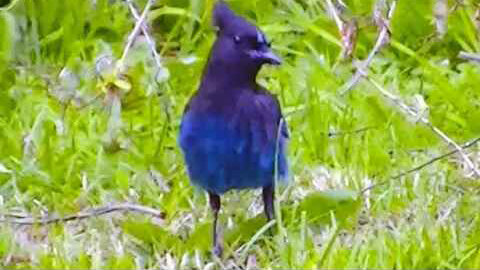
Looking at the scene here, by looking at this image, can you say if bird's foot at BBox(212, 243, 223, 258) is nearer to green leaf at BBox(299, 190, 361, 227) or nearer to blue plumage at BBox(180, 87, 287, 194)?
blue plumage at BBox(180, 87, 287, 194)

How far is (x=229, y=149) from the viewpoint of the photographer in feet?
13.7

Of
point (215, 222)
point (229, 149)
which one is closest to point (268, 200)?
point (215, 222)

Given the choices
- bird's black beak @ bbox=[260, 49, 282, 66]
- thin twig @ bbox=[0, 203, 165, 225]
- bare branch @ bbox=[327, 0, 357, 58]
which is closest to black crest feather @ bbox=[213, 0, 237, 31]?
bird's black beak @ bbox=[260, 49, 282, 66]

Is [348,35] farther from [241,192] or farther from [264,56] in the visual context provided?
[241,192]

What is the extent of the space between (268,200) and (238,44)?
41 centimetres

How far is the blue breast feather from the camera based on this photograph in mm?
4176

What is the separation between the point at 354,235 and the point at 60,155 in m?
0.93

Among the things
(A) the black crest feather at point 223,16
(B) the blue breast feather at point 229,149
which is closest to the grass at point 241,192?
(B) the blue breast feather at point 229,149

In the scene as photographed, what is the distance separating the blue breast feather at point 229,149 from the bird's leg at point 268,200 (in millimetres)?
53

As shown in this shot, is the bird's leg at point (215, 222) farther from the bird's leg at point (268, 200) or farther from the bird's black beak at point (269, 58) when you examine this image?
the bird's black beak at point (269, 58)

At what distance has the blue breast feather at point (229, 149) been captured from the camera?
4.18 m

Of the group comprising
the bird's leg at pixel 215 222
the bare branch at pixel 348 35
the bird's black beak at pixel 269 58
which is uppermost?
the bare branch at pixel 348 35

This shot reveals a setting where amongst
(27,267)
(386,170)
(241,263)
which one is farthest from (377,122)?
(27,267)

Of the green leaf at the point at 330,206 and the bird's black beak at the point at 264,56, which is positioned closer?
the bird's black beak at the point at 264,56
